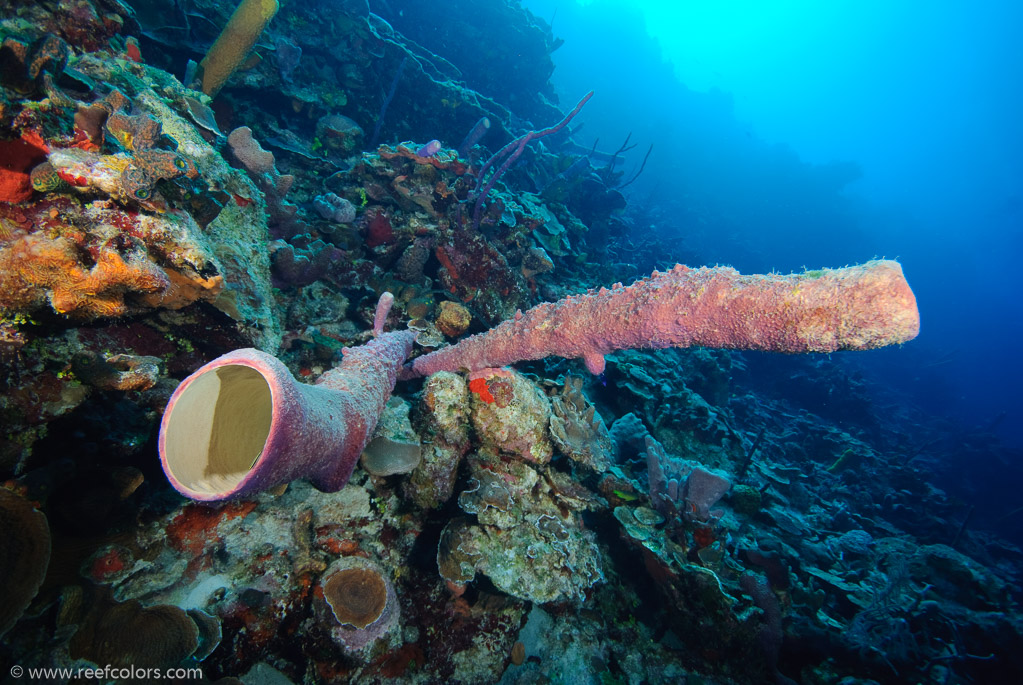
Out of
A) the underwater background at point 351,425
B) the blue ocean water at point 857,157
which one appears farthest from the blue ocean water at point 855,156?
the underwater background at point 351,425

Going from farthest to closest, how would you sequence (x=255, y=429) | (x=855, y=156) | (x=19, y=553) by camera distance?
(x=855, y=156) < (x=255, y=429) < (x=19, y=553)

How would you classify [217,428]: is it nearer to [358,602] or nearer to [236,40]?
[358,602]

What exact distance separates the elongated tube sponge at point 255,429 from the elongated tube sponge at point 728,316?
4.51 ft

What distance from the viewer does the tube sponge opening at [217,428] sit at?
1.55 meters

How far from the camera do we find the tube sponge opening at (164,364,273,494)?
1.55 meters

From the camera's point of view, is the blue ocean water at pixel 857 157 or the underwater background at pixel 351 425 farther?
the blue ocean water at pixel 857 157

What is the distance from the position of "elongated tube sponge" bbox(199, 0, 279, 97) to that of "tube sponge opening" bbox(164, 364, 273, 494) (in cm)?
547

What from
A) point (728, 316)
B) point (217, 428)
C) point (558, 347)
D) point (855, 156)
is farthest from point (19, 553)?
point (855, 156)

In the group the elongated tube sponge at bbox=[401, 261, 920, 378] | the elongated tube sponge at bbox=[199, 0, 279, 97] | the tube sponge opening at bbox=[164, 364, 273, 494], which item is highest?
the elongated tube sponge at bbox=[199, 0, 279, 97]

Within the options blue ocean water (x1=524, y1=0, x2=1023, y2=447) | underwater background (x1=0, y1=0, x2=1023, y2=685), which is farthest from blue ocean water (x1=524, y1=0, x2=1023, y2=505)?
underwater background (x1=0, y1=0, x2=1023, y2=685)

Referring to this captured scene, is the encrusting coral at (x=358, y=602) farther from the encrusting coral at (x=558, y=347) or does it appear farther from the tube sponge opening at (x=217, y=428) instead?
the tube sponge opening at (x=217, y=428)

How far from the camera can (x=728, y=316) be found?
1.90 meters

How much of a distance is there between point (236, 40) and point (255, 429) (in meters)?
5.70

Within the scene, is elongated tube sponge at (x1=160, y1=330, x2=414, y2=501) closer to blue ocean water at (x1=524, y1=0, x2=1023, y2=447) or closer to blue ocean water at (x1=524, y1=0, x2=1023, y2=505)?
blue ocean water at (x1=524, y1=0, x2=1023, y2=505)
